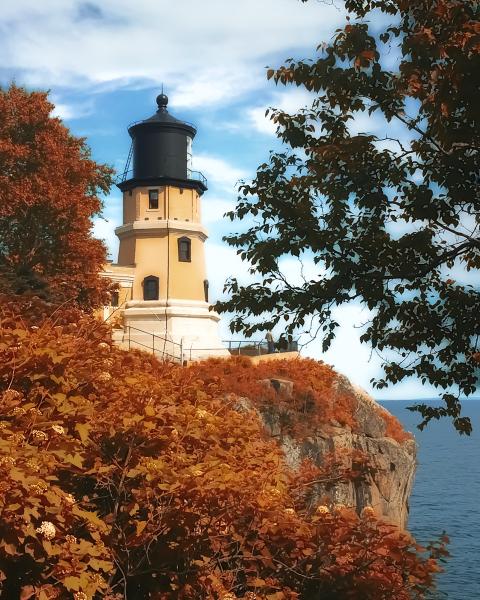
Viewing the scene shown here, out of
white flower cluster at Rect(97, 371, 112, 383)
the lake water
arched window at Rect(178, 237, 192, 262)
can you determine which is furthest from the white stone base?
white flower cluster at Rect(97, 371, 112, 383)

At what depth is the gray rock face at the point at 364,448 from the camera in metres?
30.3

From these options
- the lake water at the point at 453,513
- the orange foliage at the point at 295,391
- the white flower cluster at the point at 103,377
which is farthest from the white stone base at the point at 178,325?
the white flower cluster at the point at 103,377

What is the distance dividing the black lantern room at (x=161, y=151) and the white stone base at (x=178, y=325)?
781 centimetres

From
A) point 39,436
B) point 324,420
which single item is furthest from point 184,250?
point 39,436

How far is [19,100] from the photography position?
32.7 metres

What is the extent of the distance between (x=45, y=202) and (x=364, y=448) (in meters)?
18.1

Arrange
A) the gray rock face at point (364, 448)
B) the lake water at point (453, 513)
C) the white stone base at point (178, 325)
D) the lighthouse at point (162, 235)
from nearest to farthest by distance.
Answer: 1. the gray rock face at point (364, 448)
2. the lake water at point (453, 513)
3. the white stone base at point (178, 325)
4. the lighthouse at point (162, 235)

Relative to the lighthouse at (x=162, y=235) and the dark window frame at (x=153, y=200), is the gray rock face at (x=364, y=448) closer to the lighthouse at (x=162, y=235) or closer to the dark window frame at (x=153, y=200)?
the lighthouse at (x=162, y=235)

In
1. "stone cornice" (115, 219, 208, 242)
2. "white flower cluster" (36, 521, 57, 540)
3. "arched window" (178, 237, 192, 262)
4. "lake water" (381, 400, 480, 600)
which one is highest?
"stone cornice" (115, 219, 208, 242)

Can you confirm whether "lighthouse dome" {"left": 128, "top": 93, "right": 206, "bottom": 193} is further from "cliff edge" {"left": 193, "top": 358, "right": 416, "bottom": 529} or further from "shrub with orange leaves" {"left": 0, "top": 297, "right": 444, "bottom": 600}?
"shrub with orange leaves" {"left": 0, "top": 297, "right": 444, "bottom": 600}

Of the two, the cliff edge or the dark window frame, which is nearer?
the cliff edge

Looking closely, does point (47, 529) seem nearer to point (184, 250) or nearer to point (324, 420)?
point (324, 420)

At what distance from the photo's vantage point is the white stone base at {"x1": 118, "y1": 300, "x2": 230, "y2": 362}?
4294cm

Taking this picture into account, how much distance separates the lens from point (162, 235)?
45.8m
